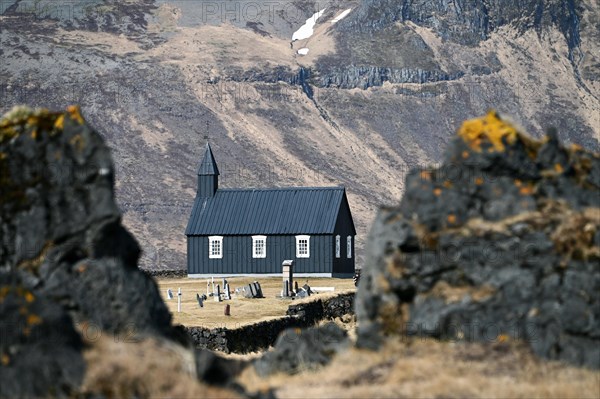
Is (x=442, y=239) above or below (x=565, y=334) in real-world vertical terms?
above

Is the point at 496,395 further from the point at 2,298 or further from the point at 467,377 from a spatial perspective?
the point at 2,298

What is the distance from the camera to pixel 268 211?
9125 cm

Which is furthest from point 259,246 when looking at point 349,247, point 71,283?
point 71,283

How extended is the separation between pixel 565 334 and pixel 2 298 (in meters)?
9.26

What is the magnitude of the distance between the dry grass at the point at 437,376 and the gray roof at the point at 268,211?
67175 mm

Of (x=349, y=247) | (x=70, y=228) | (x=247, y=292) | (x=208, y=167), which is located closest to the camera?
(x=70, y=228)

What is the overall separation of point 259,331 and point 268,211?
4994cm

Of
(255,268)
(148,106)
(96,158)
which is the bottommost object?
(255,268)

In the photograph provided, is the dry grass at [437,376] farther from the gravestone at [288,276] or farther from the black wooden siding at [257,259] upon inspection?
the black wooden siding at [257,259]

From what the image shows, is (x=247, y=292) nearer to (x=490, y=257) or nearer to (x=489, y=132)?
(x=489, y=132)

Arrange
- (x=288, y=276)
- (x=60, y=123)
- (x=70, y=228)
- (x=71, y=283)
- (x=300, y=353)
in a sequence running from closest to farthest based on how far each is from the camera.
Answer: (x=71, y=283)
(x=70, y=228)
(x=60, y=123)
(x=300, y=353)
(x=288, y=276)

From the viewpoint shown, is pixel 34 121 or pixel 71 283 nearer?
pixel 71 283

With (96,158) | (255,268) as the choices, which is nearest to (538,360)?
(96,158)

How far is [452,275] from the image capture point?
21.0 meters
